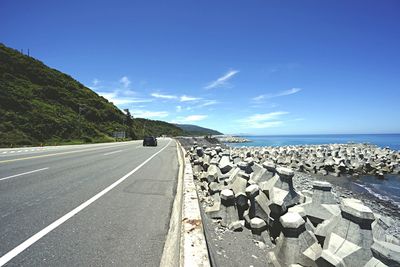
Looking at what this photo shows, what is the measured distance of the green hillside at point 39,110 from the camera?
104 ft

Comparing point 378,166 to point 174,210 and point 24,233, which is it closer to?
point 174,210

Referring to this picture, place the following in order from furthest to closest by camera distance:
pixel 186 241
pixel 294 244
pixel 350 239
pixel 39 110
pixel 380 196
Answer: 1. pixel 39 110
2. pixel 380 196
3. pixel 294 244
4. pixel 186 241
5. pixel 350 239

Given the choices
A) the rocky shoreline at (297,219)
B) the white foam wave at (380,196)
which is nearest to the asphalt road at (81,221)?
the rocky shoreline at (297,219)

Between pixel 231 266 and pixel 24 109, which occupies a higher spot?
pixel 24 109

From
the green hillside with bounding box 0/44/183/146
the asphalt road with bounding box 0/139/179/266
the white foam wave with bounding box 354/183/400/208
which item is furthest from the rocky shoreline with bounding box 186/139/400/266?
the green hillside with bounding box 0/44/183/146

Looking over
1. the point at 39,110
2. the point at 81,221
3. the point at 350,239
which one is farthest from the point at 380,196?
the point at 39,110

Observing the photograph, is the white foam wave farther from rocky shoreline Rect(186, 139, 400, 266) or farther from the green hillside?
the green hillside

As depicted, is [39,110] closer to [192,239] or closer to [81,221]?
[81,221]

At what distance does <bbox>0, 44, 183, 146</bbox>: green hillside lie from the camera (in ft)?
104

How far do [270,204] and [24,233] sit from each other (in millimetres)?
4057

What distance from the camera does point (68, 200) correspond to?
16.5ft

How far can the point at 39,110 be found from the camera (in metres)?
38.6

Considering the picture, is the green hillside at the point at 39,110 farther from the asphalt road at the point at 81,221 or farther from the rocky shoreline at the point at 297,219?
the rocky shoreline at the point at 297,219

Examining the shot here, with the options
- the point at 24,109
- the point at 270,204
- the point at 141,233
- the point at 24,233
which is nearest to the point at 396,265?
the point at 270,204
